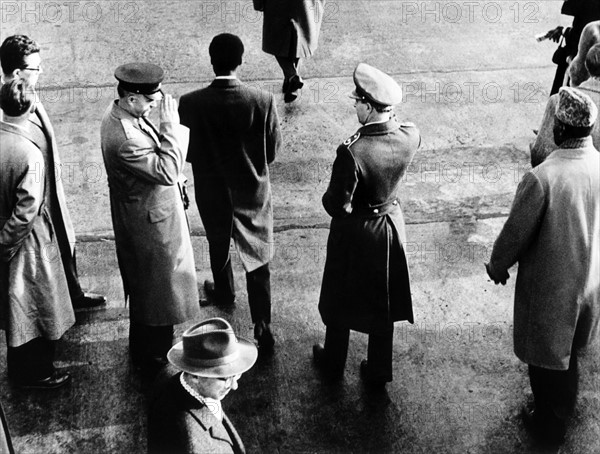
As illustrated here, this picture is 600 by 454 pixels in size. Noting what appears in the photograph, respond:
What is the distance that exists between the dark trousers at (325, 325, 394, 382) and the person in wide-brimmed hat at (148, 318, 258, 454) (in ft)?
5.05

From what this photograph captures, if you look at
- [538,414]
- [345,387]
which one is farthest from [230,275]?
[538,414]

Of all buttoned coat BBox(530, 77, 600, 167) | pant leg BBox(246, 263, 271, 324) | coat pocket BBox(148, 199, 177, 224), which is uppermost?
buttoned coat BBox(530, 77, 600, 167)

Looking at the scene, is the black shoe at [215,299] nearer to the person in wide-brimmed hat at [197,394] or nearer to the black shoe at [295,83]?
the person in wide-brimmed hat at [197,394]

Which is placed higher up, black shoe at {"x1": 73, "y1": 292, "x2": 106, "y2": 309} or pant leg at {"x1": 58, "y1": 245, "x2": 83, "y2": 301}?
pant leg at {"x1": 58, "y1": 245, "x2": 83, "y2": 301}

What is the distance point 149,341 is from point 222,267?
71 cm

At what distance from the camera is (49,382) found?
4.78 metres

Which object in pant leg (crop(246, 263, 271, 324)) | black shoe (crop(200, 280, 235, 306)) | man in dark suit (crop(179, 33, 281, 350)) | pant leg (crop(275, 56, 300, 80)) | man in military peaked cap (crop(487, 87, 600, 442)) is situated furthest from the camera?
pant leg (crop(275, 56, 300, 80))

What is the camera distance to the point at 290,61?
736 cm

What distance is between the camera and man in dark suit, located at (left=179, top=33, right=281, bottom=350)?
15.5 feet

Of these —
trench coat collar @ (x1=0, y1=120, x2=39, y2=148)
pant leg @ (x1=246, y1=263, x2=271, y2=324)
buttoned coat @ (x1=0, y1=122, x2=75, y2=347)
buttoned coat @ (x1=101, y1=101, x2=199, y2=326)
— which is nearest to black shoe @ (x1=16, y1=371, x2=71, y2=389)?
buttoned coat @ (x1=0, y1=122, x2=75, y2=347)

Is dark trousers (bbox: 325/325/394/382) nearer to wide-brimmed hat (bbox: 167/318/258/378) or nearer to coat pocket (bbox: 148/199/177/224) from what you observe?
coat pocket (bbox: 148/199/177/224)

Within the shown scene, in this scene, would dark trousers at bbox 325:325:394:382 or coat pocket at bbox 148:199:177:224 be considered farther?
dark trousers at bbox 325:325:394:382

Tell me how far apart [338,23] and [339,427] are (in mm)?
5440

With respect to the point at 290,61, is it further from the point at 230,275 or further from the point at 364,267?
the point at 364,267
